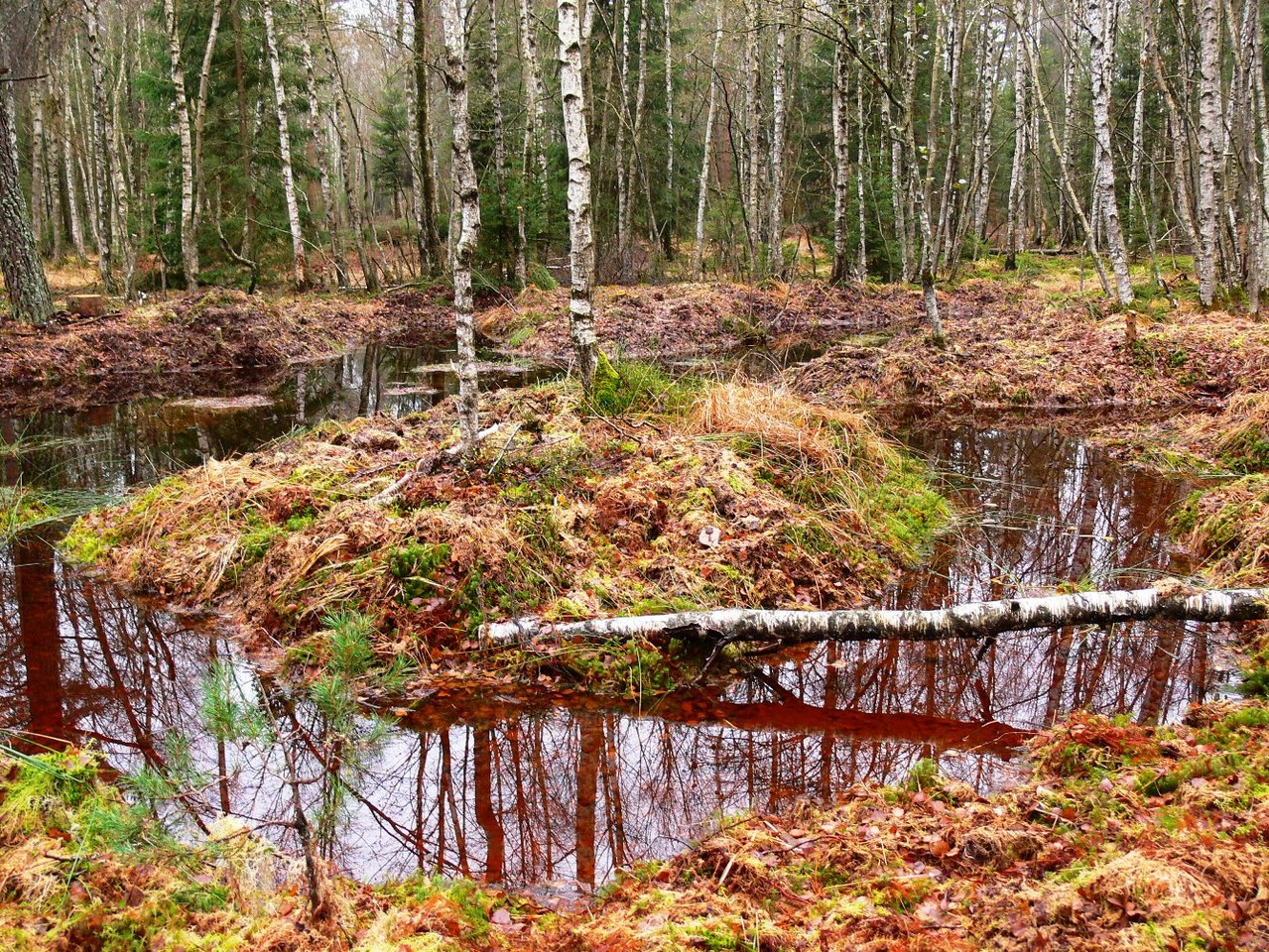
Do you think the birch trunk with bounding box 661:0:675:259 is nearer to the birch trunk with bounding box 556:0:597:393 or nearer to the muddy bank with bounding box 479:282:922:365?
the muddy bank with bounding box 479:282:922:365

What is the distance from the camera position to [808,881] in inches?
122

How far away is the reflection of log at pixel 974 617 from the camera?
15.9 ft

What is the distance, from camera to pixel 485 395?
1005cm

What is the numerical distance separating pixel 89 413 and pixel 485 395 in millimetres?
6425

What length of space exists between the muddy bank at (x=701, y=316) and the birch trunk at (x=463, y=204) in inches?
334

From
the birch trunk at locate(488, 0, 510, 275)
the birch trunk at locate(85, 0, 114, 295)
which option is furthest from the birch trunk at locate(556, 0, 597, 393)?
the birch trunk at locate(85, 0, 114, 295)

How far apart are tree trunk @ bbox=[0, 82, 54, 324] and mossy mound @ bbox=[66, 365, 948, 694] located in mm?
9512

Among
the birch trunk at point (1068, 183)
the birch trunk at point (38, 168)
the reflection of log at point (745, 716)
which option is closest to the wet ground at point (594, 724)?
the reflection of log at point (745, 716)

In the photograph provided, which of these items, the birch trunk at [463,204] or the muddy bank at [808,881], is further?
the birch trunk at [463,204]

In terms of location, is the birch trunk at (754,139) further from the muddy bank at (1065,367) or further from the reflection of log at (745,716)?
the reflection of log at (745,716)

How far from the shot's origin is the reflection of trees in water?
3.83 meters

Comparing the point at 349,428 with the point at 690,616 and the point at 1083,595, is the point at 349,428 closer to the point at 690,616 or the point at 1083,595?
the point at 690,616

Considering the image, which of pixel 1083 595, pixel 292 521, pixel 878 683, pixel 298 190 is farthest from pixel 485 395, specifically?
pixel 298 190

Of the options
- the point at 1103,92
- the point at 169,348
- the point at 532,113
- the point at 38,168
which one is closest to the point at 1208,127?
the point at 1103,92
